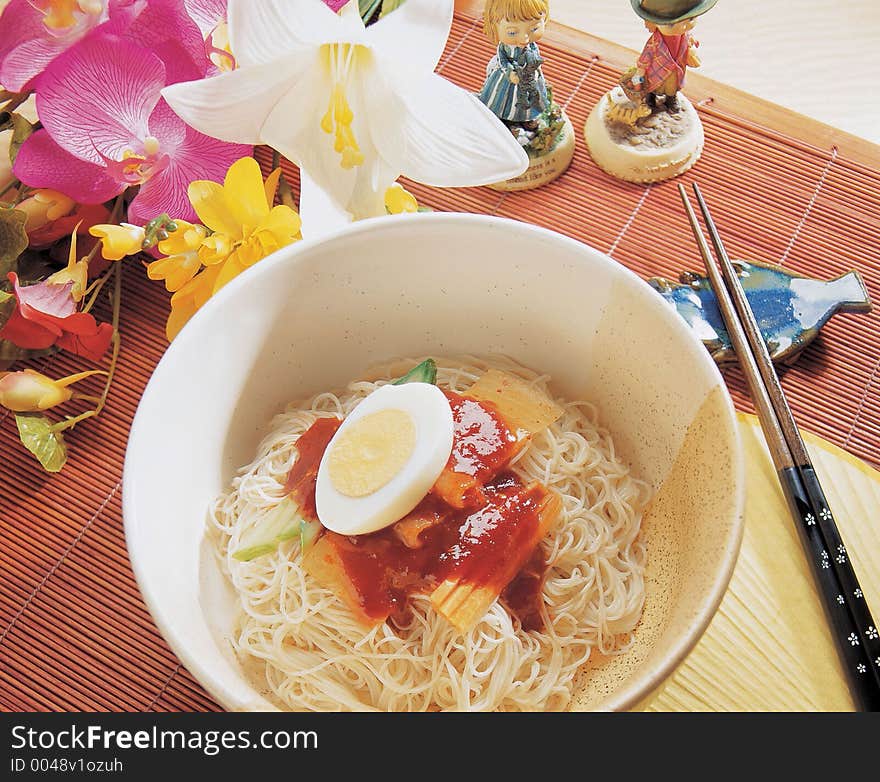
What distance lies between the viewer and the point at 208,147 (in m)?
1.50

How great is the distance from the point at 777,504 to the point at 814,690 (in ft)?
0.90

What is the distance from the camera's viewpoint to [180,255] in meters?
1.42

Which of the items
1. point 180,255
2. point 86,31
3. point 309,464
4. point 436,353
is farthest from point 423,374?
point 86,31

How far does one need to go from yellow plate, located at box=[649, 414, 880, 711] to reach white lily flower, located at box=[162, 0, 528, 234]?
656 millimetres

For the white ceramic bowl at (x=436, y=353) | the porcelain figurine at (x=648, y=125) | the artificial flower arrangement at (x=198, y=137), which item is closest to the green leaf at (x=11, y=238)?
the artificial flower arrangement at (x=198, y=137)

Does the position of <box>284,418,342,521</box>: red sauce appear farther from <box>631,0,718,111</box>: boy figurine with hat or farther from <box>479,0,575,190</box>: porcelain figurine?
<box>631,0,718,111</box>: boy figurine with hat

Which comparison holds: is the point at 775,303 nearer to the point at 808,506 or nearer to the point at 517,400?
the point at 808,506

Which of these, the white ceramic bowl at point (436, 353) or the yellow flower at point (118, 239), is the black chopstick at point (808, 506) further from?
the yellow flower at point (118, 239)

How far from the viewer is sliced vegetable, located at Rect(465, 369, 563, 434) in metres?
1.36

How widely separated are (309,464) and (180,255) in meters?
0.39

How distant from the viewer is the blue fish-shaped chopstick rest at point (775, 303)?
58.9 inches

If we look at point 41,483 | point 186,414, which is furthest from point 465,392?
point 41,483
